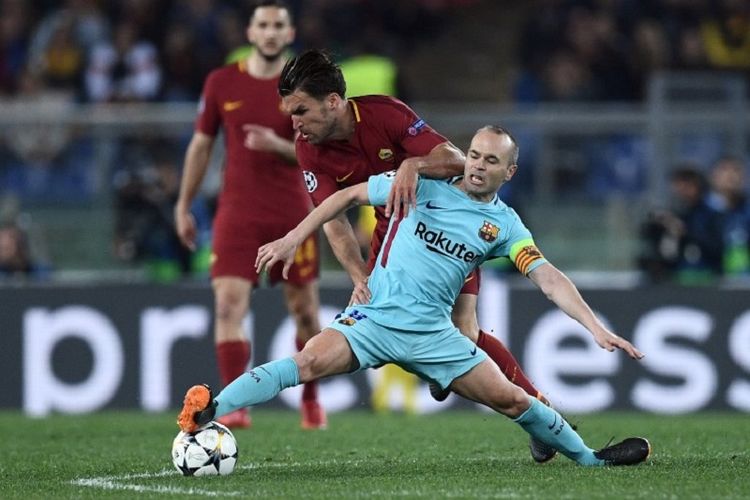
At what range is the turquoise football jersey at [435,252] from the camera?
22.2ft

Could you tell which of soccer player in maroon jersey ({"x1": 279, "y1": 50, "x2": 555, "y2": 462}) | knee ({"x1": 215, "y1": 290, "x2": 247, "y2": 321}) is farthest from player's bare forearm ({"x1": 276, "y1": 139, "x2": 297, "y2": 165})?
soccer player in maroon jersey ({"x1": 279, "y1": 50, "x2": 555, "y2": 462})

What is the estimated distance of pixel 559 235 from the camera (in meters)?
12.8

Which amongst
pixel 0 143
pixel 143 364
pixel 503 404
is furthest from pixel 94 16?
pixel 503 404

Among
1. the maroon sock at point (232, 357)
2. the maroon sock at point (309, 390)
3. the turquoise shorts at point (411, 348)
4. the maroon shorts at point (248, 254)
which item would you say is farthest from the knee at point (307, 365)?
the maroon sock at point (309, 390)

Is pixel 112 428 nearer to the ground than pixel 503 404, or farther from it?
nearer to the ground

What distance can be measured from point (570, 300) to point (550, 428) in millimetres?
632

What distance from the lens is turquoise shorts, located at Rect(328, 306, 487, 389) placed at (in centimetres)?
667

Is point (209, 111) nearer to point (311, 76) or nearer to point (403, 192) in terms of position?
point (311, 76)

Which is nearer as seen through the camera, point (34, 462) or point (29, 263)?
point (34, 462)

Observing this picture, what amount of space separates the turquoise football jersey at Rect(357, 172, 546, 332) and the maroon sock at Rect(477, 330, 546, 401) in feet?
2.20

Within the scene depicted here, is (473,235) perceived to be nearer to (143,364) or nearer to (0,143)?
(143,364)

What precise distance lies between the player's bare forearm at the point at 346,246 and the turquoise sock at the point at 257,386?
65 centimetres

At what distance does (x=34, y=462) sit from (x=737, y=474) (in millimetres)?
3386

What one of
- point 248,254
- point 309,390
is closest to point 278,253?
point 248,254
